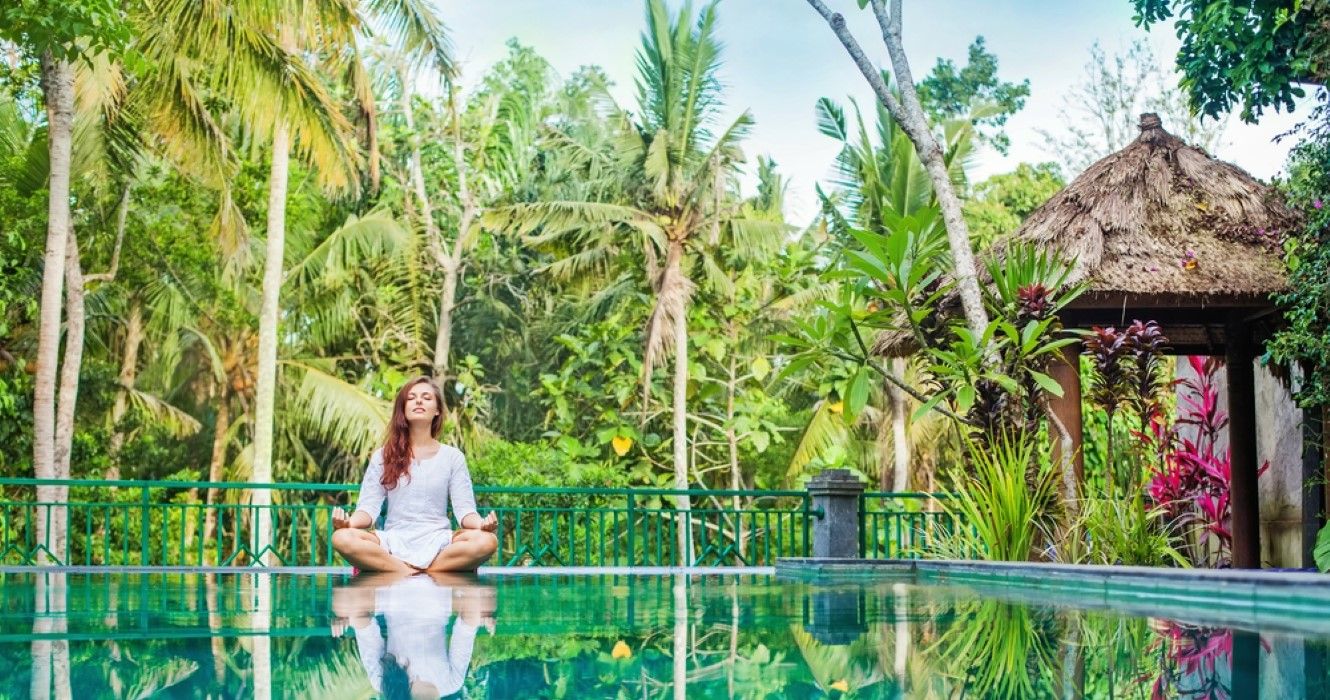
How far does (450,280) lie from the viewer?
21594mm

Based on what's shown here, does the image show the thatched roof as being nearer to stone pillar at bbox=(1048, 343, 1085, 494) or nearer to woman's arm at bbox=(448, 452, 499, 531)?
stone pillar at bbox=(1048, 343, 1085, 494)

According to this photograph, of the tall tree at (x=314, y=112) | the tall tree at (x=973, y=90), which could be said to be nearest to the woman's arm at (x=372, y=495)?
the tall tree at (x=314, y=112)

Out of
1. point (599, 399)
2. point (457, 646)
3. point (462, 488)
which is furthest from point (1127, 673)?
point (599, 399)

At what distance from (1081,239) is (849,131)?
10.4m

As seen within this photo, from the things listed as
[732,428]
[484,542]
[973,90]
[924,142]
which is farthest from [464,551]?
[973,90]

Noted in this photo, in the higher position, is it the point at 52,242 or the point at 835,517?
the point at 52,242

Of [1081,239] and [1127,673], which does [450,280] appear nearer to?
[1081,239]

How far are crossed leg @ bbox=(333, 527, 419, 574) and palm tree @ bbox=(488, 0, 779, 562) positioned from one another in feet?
41.3

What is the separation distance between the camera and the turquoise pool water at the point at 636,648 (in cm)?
284

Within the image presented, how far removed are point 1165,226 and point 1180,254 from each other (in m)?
0.38

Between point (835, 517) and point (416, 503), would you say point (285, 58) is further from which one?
point (416, 503)

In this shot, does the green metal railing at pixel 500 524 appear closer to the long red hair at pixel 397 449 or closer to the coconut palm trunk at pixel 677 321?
the coconut palm trunk at pixel 677 321

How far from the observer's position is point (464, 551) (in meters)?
6.73

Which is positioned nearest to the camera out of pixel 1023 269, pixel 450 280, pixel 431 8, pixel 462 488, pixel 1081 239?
pixel 462 488
